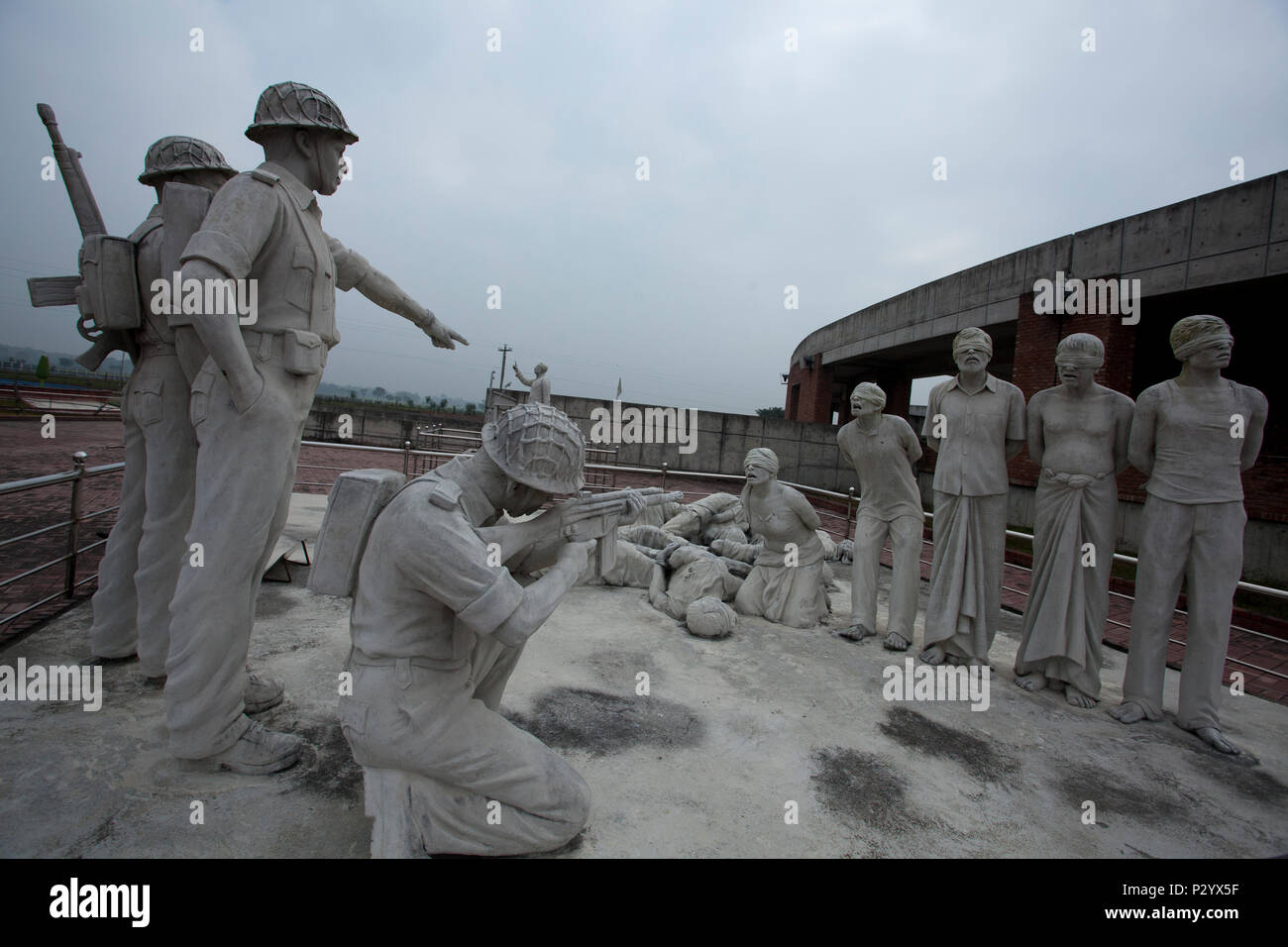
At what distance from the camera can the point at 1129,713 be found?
12.2ft

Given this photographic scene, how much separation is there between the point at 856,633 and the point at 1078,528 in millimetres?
1611

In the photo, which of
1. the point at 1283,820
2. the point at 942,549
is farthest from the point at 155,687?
the point at 1283,820

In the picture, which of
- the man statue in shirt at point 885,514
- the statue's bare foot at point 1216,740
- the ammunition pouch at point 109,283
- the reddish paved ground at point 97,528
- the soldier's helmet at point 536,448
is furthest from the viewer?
the man statue in shirt at point 885,514

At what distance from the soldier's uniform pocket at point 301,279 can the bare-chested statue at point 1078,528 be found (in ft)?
13.5

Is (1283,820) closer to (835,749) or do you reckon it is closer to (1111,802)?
(1111,802)

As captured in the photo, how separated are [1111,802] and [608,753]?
87.4 inches

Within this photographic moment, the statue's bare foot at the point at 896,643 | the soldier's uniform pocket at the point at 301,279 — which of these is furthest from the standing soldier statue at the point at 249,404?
the statue's bare foot at the point at 896,643

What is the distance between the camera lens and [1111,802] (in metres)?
2.82

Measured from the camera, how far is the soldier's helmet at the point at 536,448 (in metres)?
1.99

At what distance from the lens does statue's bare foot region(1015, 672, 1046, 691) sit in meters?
4.09

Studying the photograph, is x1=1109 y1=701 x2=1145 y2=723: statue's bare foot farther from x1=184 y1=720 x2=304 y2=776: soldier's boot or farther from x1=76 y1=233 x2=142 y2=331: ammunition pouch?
x1=76 y1=233 x2=142 y2=331: ammunition pouch

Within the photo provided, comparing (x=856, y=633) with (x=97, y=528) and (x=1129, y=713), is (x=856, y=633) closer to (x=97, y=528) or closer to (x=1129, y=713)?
(x=1129, y=713)

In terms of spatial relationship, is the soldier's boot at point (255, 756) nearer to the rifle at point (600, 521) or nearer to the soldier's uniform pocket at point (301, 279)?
the rifle at point (600, 521)

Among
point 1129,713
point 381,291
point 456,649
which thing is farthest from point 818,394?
point 456,649
